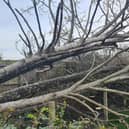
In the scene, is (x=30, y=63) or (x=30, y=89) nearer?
(x=30, y=63)

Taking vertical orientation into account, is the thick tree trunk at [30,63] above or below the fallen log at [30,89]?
above

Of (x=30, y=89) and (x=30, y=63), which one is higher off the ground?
(x=30, y=63)

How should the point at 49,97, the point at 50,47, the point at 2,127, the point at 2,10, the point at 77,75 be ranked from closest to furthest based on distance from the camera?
the point at 49,97
the point at 50,47
the point at 2,127
the point at 77,75
the point at 2,10

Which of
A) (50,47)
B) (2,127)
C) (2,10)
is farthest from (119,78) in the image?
(2,10)

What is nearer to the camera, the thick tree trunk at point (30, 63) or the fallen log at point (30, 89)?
the thick tree trunk at point (30, 63)

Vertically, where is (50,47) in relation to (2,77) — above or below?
above

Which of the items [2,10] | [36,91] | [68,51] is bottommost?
[36,91]

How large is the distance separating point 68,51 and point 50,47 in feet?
0.51

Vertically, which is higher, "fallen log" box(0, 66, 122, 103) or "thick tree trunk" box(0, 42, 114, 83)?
"thick tree trunk" box(0, 42, 114, 83)

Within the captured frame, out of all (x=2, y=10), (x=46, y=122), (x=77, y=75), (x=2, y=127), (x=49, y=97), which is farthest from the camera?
(x=46, y=122)

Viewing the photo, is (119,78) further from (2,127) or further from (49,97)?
(2,127)

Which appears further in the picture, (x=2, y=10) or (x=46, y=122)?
(x=46, y=122)

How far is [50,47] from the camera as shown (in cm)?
262

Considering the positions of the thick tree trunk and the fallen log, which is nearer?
the thick tree trunk
